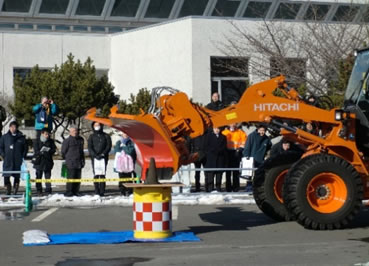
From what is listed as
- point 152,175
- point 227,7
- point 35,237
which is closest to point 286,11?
point 227,7

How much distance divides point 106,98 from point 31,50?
556 cm

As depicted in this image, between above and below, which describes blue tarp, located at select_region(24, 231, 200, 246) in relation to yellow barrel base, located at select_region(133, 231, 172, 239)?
below

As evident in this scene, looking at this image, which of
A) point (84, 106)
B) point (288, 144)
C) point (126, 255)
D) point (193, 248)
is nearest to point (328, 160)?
point (193, 248)

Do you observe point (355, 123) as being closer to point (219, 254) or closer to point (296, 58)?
point (219, 254)

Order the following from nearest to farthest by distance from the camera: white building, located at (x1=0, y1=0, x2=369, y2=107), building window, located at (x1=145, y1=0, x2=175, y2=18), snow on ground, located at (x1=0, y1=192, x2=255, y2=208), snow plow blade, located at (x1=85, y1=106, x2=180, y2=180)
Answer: snow plow blade, located at (x1=85, y1=106, x2=180, y2=180) → snow on ground, located at (x1=0, y1=192, x2=255, y2=208) → white building, located at (x1=0, y1=0, x2=369, y2=107) → building window, located at (x1=145, y1=0, x2=175, y2=18)

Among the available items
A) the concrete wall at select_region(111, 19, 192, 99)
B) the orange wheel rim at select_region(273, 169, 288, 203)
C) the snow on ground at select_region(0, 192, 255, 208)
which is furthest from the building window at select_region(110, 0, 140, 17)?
the orange wheel rim at select_region(273, 169, 288, 203)

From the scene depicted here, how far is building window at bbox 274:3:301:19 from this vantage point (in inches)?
1550

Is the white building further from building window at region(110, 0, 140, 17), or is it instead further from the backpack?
the backpack

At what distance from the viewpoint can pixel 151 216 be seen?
12695mm

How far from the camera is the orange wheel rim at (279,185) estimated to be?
15.2 metres

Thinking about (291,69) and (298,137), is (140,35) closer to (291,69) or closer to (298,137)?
(291,69)

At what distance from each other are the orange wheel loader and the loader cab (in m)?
0.02

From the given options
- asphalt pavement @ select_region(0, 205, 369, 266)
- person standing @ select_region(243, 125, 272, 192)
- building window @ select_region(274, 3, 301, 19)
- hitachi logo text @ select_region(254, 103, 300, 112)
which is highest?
building window @ select_region(274, 3, 301, 19)

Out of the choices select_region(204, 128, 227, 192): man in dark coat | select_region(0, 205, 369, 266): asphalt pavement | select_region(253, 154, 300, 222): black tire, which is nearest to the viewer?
select_region(0, 205, 369, 266): asphalt pavement
